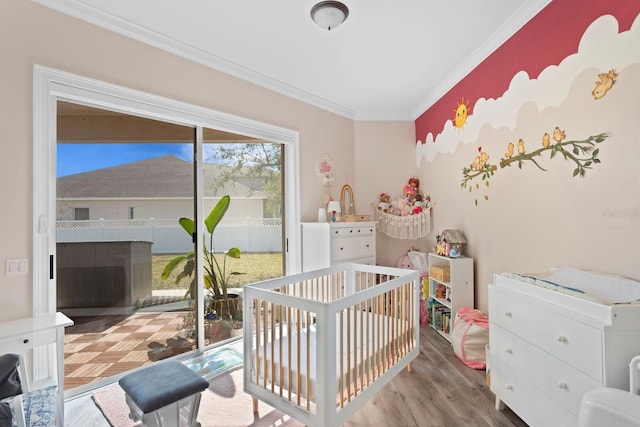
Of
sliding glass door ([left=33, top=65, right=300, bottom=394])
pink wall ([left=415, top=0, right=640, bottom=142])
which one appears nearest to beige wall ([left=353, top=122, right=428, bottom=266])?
pink wall ([left=415, top=0, right=640, bottom=142])

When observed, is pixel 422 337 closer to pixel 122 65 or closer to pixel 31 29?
pixel 122 65

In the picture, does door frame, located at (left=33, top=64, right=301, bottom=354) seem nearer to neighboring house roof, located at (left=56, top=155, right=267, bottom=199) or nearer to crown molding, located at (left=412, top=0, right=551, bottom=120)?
neighboring house roof, located at (left=56, top=155, right=267, bottom=199)

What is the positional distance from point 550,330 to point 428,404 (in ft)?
3.01

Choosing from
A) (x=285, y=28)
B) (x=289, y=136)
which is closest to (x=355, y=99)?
(x=289, y=136)

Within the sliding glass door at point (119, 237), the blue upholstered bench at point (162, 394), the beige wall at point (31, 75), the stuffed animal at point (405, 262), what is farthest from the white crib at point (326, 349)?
the stuffed animal at point (405, 262)

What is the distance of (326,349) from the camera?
1.54 metres

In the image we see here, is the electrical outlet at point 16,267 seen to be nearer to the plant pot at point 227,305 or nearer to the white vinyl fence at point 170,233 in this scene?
the white vinyl fence at point 170,233

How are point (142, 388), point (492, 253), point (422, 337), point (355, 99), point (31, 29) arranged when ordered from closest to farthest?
point (142, 388), point (31, 29), point (492, 253), point (422, 337), point (355, 99)

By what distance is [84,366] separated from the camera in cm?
224

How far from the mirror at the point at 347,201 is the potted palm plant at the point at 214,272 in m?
1.44

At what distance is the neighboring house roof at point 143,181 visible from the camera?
2.23 meters

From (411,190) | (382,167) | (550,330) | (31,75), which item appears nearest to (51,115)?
(31,75)

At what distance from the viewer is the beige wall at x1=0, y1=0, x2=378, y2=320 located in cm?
181

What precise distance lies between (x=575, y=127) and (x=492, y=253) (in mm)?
1152
